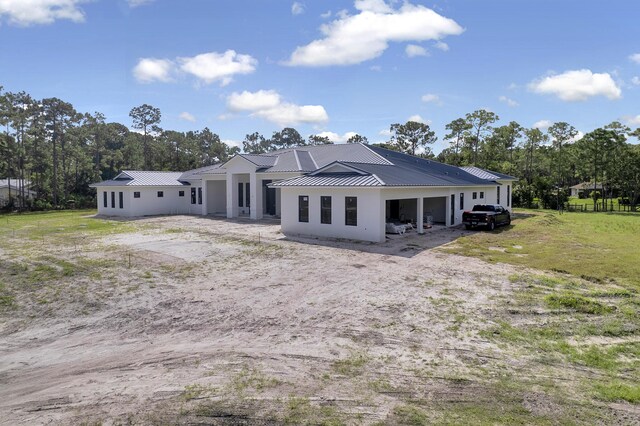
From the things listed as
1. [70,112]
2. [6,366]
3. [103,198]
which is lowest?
[6,366]

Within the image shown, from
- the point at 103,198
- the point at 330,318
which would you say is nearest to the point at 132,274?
the point at 330,318

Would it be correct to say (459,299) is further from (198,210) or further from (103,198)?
(103,198)

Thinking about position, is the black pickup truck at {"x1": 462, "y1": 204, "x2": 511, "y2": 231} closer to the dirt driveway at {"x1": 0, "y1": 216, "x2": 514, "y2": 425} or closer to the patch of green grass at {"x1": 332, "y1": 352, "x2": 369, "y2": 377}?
the dirt driveway at {"x1": 0, "y1": 216, "x2": 514, "y2": 425}

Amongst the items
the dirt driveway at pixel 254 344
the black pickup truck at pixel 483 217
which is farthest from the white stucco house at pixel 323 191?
the dirt driveway at pixel 254 344

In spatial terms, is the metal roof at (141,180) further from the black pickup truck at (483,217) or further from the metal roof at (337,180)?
the black pickup truck at (483,217)

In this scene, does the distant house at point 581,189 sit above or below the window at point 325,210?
above

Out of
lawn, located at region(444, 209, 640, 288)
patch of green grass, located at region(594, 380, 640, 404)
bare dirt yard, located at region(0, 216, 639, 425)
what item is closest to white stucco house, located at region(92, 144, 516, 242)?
lawn, located at region(444, 209, 640, 288)
